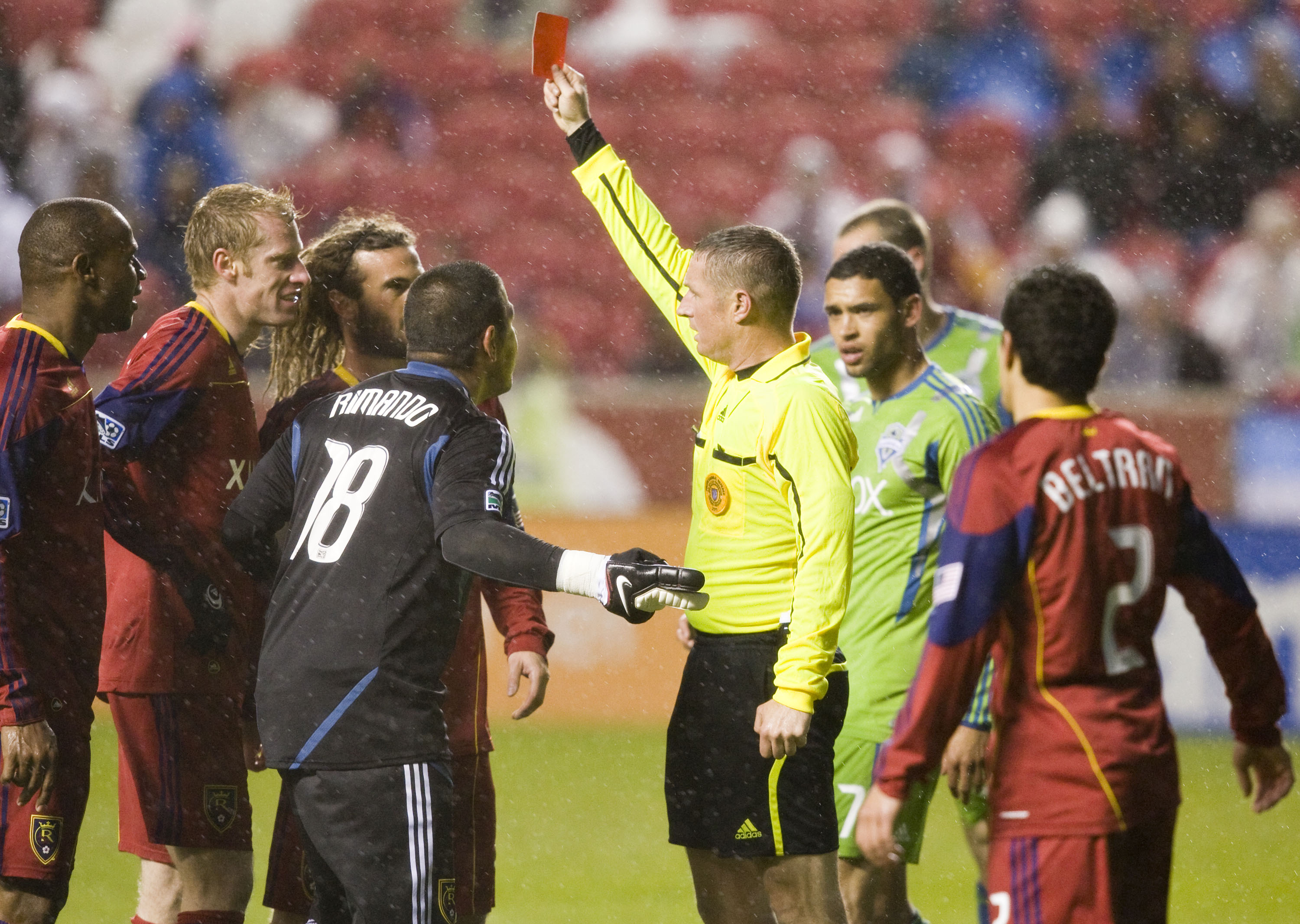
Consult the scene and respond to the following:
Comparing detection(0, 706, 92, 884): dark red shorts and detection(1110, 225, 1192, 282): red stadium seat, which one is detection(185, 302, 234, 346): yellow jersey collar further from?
detection(1110, 225, 1192, 282): red stadium seat

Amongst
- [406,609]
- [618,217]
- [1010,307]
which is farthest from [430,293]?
[1010,307]

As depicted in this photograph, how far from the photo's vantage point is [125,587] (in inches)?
167

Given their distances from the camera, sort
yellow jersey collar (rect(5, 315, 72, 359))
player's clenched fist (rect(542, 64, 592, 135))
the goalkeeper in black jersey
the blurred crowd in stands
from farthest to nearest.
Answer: the blurred crowd in stands < player's clenched fist (rect(542, 64, 592, 135)) < yellow jersey collar (rect(5, 315, 72, 359)) < the goalkeeper in black jersey

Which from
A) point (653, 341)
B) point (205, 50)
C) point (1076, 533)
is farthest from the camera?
point (205, 50)

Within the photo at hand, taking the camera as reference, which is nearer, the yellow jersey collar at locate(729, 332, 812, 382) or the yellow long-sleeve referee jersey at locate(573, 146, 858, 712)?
the yellow long-sleeve referee jersey at locate(573, 146, 858, 712)

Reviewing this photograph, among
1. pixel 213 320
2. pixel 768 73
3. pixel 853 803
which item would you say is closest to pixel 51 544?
pixel 213 320

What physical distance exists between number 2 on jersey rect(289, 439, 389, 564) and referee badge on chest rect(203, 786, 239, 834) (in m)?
0.98

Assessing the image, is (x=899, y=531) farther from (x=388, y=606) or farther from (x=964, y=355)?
(x=388, y=606)

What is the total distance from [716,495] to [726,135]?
10975 mm

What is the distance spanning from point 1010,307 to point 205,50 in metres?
12.6

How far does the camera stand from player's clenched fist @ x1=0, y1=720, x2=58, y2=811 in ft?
11.7

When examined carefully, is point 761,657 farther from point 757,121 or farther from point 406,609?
point 757,121

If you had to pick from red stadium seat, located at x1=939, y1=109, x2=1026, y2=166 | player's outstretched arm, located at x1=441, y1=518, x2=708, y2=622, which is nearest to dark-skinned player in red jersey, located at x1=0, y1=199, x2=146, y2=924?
player's outstretched arm, located at x1=441, y1=518, x2=708, y2=622

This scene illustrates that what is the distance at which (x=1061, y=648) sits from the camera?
9.39 ft
